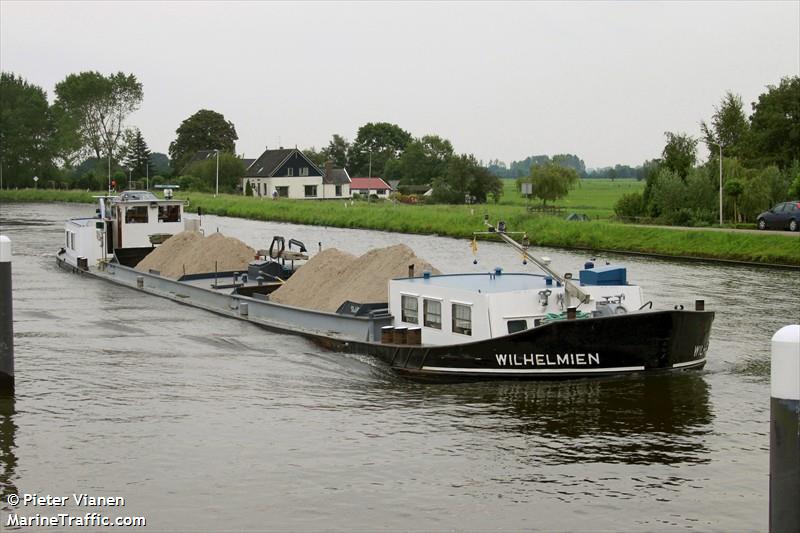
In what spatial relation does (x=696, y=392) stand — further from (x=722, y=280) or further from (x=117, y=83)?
(x=117, y=83)

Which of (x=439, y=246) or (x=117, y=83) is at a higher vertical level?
(x=117, y=83)

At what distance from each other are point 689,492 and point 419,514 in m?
4.12

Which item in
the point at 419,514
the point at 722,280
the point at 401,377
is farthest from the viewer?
the point at 722,280

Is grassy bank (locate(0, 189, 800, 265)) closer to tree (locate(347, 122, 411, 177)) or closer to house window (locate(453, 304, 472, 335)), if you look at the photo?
house window (locate(453, 304, 472, 335))

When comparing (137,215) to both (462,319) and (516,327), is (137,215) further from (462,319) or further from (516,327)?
(516,327)

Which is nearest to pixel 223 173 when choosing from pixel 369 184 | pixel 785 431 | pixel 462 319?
pixel 369 184

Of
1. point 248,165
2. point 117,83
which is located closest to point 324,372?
point 248,165

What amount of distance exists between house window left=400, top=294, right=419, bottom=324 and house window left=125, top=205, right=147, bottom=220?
2186 cm

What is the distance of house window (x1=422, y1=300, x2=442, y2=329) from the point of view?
22453 mm

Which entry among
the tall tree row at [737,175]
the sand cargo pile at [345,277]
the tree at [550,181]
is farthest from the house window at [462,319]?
the tree at [550,181]

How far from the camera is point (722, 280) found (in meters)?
40.1

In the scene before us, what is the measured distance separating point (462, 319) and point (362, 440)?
4.86 m

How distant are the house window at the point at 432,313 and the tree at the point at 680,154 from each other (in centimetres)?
4744

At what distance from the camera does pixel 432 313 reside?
74.4ft
